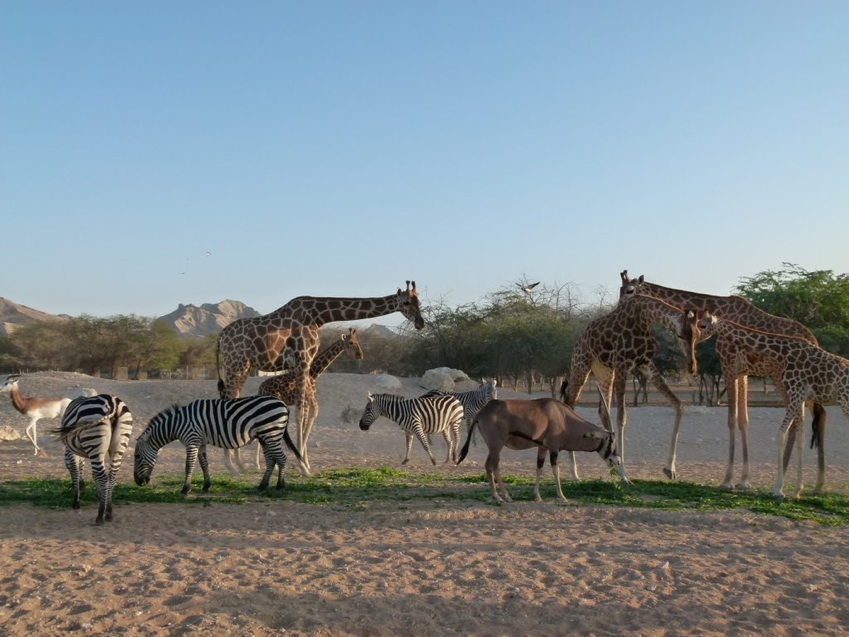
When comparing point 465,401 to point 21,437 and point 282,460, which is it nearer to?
point 282,460

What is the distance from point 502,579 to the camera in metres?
6.64

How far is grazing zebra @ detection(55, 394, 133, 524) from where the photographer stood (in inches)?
354

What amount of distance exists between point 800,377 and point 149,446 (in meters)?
9.47

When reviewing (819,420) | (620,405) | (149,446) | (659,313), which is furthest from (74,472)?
(819,420)

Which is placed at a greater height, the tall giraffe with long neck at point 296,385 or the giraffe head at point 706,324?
the giraffe head at point 706,324

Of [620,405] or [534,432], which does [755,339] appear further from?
[534,432]

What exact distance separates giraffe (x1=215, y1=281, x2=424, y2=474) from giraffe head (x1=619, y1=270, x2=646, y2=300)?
13.3ft

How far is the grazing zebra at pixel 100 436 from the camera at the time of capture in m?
8.98

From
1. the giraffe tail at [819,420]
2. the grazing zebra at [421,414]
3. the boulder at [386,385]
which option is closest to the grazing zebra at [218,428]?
the grazing zebra at [421,414]

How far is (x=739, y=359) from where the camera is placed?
39.7ft

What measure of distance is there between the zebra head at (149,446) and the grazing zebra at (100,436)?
1441 mm

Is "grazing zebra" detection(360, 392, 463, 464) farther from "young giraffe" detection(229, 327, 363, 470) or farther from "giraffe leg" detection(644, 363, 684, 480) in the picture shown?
"giraffe leg" detection(644, 363, 684, 480)

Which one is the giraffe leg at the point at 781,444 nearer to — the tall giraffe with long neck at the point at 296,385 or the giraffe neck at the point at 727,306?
the giraffe neck at the point at 727,306

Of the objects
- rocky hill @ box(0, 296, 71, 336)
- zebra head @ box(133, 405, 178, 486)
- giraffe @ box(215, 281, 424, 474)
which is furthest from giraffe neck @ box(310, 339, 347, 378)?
rocky hill @ box(0, 296, 71, 336)
